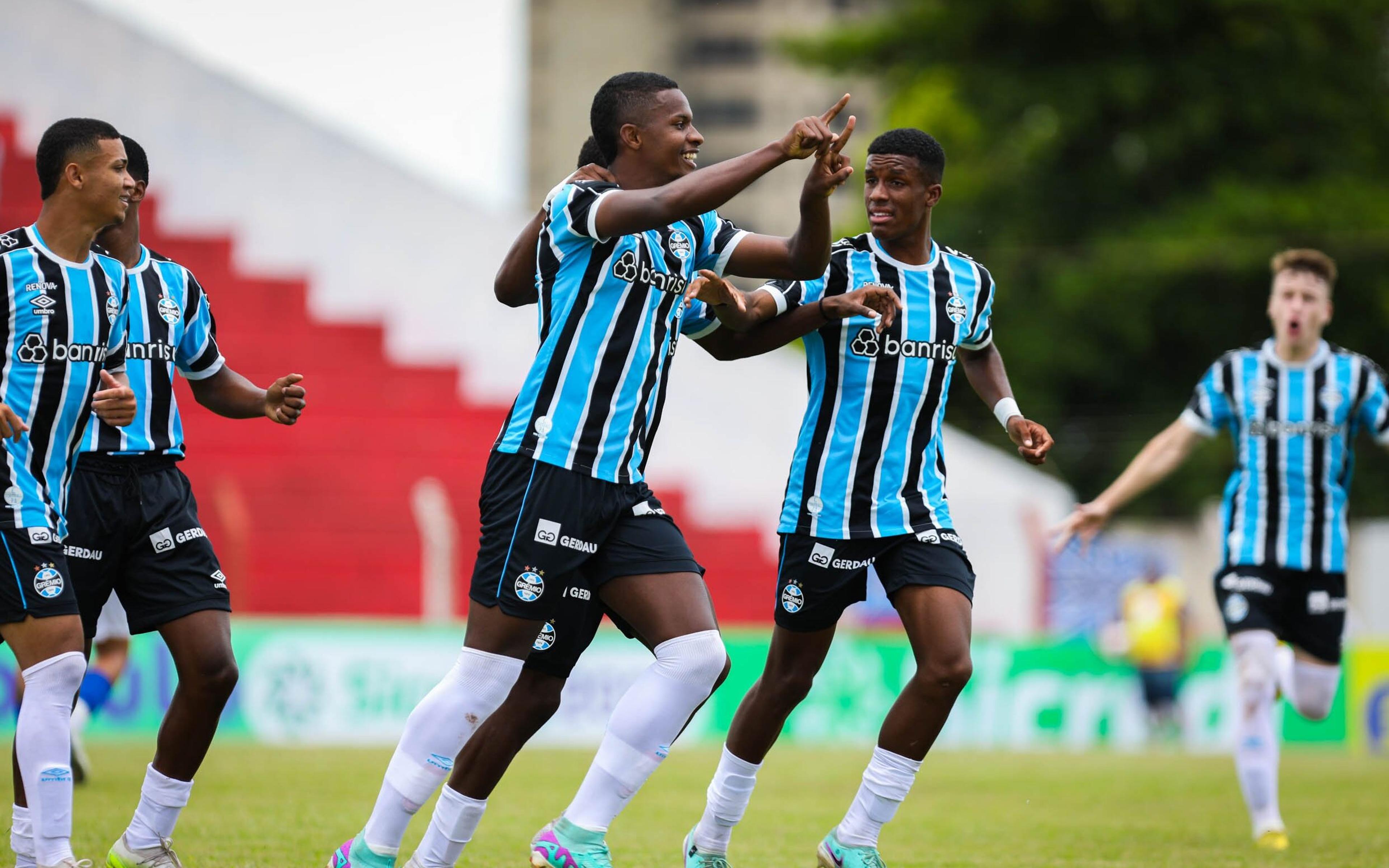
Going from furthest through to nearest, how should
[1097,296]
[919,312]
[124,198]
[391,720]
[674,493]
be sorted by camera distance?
1. [1097,296]
2. [674,493]
3. [391,720]
4. [919,312]
5. [124,198]

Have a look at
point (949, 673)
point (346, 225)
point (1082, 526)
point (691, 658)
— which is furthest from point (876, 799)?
point (346, 225)

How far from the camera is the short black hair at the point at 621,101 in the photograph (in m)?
5.25

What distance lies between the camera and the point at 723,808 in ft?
19.0

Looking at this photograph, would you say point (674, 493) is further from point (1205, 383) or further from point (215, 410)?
point (215, 410)

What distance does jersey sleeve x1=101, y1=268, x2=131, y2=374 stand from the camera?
18.2 ft

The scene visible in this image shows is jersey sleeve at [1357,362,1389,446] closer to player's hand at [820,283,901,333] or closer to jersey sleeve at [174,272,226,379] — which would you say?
player's hand at [820,283,901,333]

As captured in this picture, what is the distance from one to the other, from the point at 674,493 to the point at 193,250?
7.42 metres

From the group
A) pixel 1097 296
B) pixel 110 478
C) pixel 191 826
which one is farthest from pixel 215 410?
pixel 1097 296

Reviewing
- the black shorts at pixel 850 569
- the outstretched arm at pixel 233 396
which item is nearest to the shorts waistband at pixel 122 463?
the outstretched arm at pixel 233 396

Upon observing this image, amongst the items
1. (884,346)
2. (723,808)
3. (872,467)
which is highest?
(884,346)

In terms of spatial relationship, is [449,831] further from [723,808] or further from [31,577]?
[31,577]

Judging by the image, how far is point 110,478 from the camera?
18.9 feet

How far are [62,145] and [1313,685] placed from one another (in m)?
6.43

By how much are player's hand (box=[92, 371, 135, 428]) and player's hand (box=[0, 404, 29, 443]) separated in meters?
0.24
